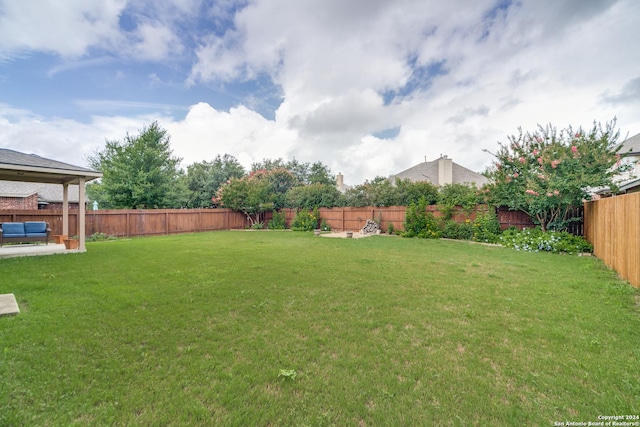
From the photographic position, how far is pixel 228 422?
70.8 inches

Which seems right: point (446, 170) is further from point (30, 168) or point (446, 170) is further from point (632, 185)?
point (30, 168)

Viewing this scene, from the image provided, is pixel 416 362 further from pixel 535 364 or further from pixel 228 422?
pixel 228 422

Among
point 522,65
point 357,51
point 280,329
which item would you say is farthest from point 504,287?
point 357,51

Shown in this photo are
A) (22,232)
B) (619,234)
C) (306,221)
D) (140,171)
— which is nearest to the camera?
(619,234)

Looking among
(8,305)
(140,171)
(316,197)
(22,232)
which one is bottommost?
(8,305)

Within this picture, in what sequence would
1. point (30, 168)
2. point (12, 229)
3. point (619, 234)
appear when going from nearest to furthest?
point (619, 234)
point (30, 168)
point (12, 229)

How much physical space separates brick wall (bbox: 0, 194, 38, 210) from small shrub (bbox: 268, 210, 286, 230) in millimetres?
16478

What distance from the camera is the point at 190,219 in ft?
57.6

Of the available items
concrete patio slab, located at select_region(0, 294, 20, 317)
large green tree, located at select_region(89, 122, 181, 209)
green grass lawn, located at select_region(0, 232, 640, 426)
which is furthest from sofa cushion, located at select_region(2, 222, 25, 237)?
large green tree, located at select_region(89, 122, 181, 209)

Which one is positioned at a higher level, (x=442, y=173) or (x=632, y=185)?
(x=442, y=173)

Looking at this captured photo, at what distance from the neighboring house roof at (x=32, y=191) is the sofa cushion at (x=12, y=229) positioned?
779cm

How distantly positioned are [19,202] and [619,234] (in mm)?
29353

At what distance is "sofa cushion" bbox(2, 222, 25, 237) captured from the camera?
8.95 metres

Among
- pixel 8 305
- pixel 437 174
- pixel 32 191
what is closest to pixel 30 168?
pixel 8 305
